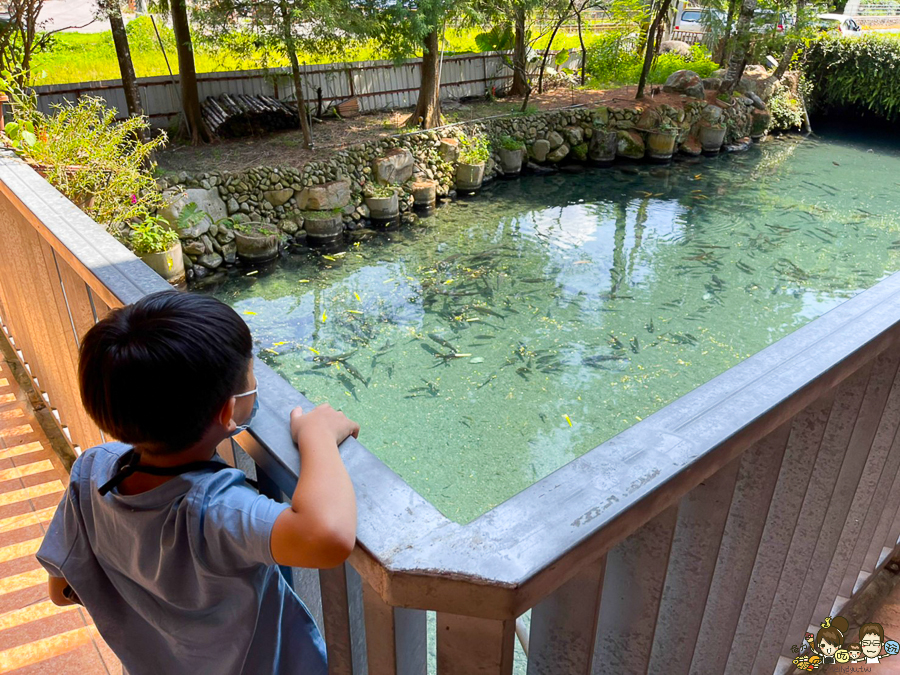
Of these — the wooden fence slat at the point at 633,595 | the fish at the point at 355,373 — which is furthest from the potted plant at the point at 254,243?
the wooden fence slat at the point at 633,595

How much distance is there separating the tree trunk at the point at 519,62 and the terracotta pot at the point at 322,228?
7.16m

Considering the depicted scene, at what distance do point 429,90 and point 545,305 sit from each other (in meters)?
5.66

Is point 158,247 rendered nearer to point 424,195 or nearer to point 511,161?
point 424,195

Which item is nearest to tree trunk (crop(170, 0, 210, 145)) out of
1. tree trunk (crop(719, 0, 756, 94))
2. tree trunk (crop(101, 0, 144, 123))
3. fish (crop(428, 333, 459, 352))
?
tree trunk (crop(101, 0, 144, 123))

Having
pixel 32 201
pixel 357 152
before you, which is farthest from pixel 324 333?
pixel 32 201

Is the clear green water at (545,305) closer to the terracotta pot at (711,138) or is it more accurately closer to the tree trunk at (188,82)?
the terracotta pot at (711,138)

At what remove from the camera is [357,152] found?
1088 cm

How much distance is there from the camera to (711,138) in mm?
15070

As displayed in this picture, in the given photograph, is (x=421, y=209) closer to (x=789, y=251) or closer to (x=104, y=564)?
(x=789, y=251)

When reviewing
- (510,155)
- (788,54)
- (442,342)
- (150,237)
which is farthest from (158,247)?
(788,54)

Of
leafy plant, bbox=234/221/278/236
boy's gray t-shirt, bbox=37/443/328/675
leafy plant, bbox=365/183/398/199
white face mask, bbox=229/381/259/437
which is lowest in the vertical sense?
leafy plant, bbox=234/221/278/236

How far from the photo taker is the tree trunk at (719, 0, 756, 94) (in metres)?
15.1

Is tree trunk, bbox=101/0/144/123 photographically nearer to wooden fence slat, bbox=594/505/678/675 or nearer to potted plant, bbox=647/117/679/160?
potted plant, bbox=647/117/679/160

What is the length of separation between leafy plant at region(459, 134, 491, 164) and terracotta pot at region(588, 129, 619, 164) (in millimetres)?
2730
